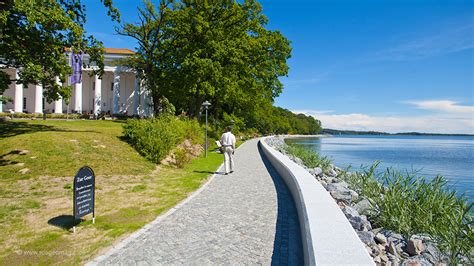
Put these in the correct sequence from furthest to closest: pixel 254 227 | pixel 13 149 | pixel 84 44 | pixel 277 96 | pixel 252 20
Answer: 1. pixel 277 96
2. pixel 252 20
3. pixel 84 44
4. pixel 13 149
5. pixel 254 227

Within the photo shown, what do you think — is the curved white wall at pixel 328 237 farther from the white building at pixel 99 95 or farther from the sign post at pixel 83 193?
the white building at pixel 99 95

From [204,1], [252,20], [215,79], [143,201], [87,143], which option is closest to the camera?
[143,201]

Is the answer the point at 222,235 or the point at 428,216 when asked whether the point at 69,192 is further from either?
the point at 428,216

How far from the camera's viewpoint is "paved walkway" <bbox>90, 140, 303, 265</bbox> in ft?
13.7

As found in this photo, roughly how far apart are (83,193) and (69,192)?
3389 millimetres

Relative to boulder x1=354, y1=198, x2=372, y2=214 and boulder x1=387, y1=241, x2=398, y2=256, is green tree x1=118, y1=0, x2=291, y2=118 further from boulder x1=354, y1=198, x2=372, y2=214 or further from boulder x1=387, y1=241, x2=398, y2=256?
boulder x1=387, y1=241, x2=398, y2=256

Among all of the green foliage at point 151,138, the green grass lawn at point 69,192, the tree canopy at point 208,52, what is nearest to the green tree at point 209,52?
the tree canopy at point 208,52

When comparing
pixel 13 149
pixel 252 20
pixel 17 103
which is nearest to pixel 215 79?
pixel 252 20

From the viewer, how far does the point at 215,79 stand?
24109 millimetres

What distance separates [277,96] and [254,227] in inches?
1155

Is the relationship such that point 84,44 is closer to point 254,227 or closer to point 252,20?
point 254,227

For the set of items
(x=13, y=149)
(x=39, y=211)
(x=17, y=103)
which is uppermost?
(x=17, y=103)

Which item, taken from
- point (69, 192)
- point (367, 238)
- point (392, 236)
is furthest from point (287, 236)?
point (69, 192)

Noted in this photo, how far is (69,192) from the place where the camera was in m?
8.02
